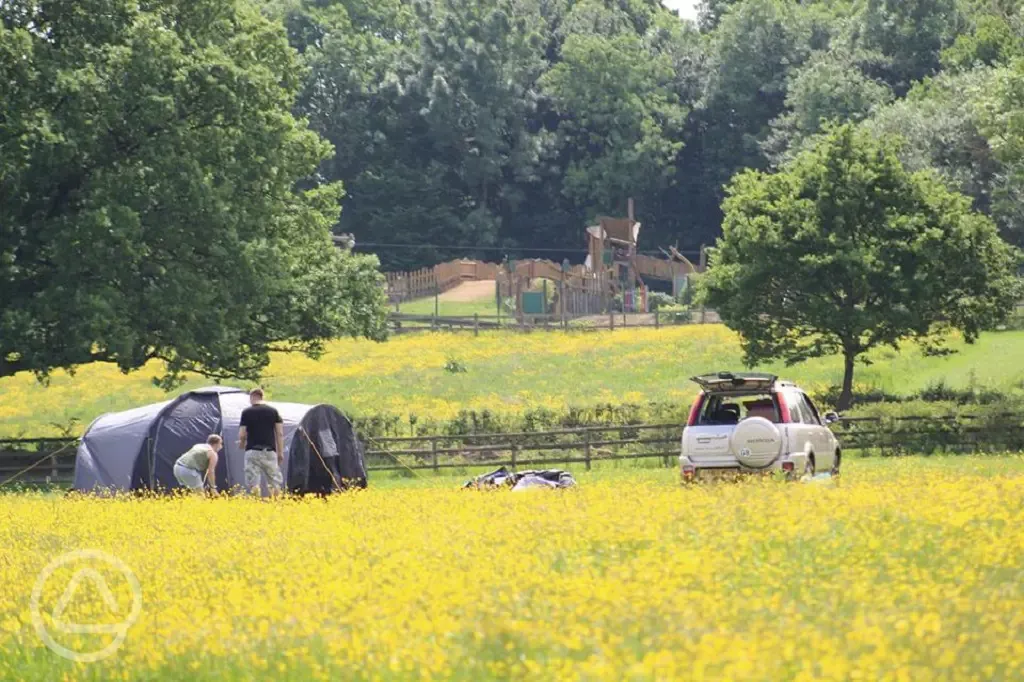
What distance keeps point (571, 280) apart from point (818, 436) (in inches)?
2854

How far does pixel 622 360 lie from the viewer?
238 ft

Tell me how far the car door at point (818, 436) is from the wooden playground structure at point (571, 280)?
60.6 m

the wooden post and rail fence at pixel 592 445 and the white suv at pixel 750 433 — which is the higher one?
the white suv at pixel 750 433

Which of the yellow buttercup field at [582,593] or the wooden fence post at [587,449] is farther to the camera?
the wooden fence post at [587,449]

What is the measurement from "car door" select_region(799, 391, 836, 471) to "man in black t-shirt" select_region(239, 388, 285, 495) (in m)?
7.83

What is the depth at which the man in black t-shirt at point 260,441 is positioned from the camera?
90.0 feet

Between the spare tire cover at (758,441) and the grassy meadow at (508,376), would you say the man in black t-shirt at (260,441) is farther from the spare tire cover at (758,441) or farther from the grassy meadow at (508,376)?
the grassy meadow at (508,376)

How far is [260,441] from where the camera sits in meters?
27.5

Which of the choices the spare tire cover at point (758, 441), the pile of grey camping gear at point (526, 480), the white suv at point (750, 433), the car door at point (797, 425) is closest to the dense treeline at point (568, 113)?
the pile of grey camping gear at point (526, 480)

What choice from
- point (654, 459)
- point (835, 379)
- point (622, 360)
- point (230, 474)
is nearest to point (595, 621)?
point (230, 474)

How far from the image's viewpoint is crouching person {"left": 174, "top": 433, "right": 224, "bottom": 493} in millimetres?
28922

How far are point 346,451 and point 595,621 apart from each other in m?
21.7

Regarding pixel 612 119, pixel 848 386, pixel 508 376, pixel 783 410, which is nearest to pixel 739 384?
pixel 783 410

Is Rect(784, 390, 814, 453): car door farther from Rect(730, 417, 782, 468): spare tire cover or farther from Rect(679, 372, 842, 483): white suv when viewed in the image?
Rect(730, 417, 782, 468): spare tire cover
